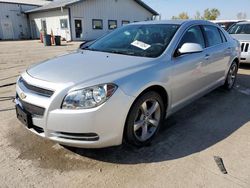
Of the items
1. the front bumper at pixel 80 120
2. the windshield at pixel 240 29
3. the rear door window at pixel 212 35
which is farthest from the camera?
the windshield at pixel 240 29

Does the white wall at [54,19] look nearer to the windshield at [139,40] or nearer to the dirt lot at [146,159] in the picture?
the windshield at [139,40]

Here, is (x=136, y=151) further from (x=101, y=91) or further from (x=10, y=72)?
(x=10, y=72)

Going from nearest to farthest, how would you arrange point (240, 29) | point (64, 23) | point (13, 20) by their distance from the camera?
1. point (240, 29)
2. point (64, 23)
3. point (13, 20)

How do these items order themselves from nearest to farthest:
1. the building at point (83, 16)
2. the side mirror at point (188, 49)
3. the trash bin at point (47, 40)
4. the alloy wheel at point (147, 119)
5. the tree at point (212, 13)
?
the alloy wheel at point (147, 119) → the side mirror at point (188, 49) → the trash bin at point (47, 40) → the building at point (83, 16) → the tree at point (212, 13)

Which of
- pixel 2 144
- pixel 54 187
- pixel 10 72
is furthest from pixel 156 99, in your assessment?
pixel 10 72

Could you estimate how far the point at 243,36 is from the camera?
26.7ft

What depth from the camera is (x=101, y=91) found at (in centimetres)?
245

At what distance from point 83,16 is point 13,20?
9.66 m

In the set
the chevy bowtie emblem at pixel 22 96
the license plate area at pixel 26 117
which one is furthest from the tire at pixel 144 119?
the chevy bowtie emblem at pixel 22 96

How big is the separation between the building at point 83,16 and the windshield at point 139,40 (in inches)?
785

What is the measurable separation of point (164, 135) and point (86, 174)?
4.41 ft

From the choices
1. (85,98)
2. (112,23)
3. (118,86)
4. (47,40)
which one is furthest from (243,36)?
(112,23)

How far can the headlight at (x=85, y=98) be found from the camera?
2.41 m

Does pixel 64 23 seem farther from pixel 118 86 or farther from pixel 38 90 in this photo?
pixel 118 86
